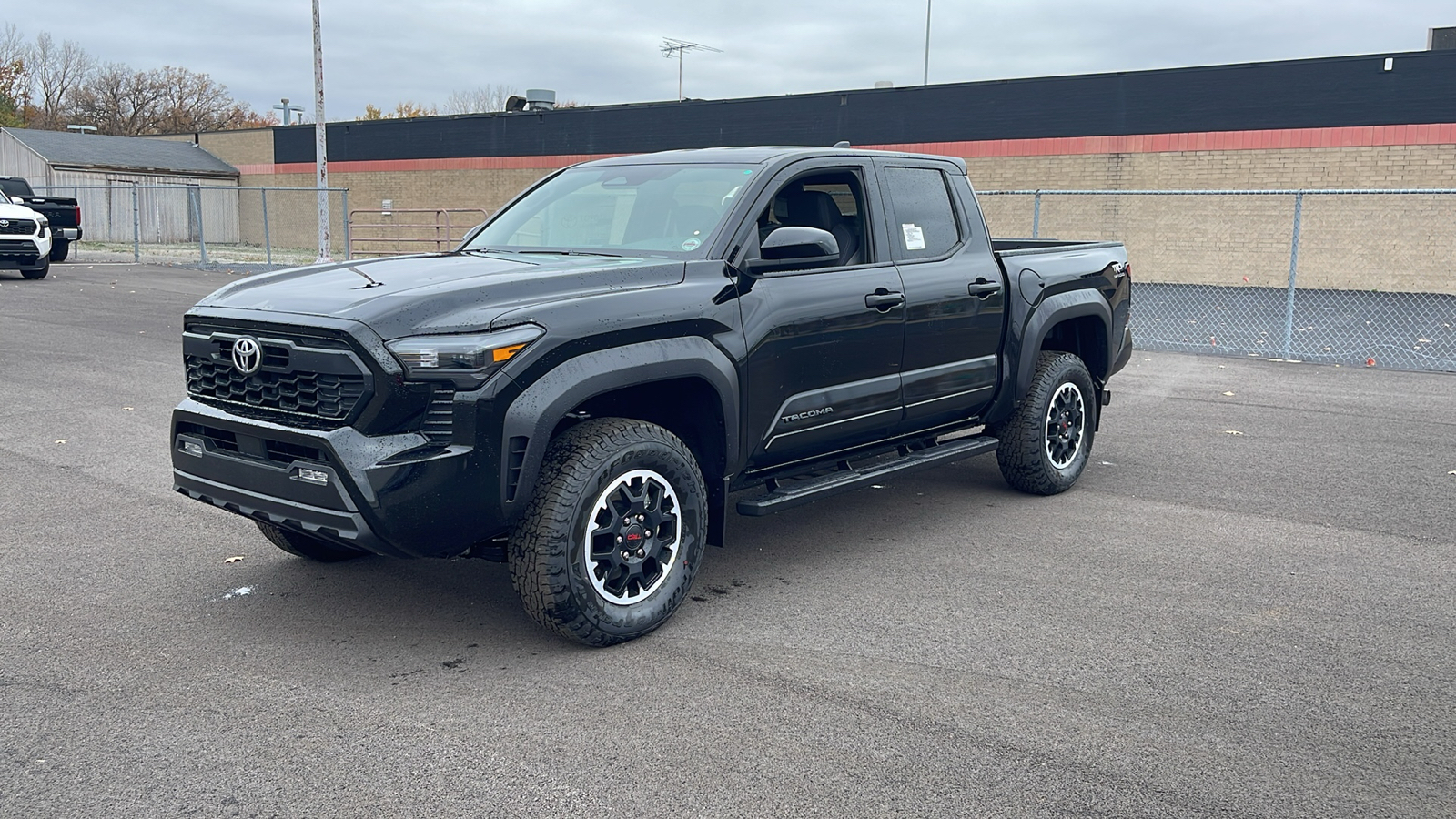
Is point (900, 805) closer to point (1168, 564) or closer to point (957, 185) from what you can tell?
point (1168, 564)

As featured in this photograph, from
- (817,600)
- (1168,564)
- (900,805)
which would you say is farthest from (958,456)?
(900,805)

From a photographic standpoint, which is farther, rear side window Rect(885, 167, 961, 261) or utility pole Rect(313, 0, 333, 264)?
utility pole Rect(313, 0, 333, 264)

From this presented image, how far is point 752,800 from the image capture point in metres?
3.28

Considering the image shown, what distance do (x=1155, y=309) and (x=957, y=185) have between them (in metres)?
15.4

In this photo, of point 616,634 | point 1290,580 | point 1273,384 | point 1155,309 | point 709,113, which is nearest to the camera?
point 616,634

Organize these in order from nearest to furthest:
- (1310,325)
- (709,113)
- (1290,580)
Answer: (1290,580) → (1310,325) → (709,113)

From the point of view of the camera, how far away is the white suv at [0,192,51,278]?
20562 millimetres

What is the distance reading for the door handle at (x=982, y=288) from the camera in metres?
6.15

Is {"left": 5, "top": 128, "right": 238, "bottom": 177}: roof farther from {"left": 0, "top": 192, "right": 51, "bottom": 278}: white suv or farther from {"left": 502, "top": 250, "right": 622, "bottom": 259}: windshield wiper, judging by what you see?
{"left": 502, "top": 250, "right": 622, "bottom": 259}: windshield wiper

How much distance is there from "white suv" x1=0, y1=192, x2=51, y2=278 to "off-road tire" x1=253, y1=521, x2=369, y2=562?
18.7 meters

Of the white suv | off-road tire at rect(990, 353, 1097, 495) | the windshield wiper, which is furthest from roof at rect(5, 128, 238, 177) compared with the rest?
off-road tire at rect(990, 353, 1097, 495)

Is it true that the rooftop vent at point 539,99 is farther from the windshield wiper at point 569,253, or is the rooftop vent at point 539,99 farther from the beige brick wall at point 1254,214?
the windshield wiper at point 569,253

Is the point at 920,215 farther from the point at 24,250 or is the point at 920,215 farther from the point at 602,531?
the point at 24,250

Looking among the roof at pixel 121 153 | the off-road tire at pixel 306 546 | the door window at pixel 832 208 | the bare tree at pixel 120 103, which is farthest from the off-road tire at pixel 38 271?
the bare tree at pixel 120 103
